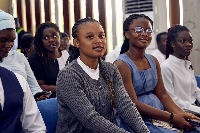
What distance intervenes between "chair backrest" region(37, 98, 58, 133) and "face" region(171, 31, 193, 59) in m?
1.36

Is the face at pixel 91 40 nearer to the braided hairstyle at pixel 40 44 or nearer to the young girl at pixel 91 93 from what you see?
the young girl at pixel 91 93

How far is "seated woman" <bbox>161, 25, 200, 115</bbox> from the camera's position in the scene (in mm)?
2602

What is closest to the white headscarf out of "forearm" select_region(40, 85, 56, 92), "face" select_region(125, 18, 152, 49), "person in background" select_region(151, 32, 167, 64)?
"face" select_region(125, 18, 152, 49)

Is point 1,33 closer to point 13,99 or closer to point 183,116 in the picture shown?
point 13,99

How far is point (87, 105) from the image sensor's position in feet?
5.56

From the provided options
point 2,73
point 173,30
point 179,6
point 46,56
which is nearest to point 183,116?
point 173,30

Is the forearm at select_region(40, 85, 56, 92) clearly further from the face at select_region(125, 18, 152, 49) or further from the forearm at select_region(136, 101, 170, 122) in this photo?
the forearm at select_region(136, 101, 170, 122)

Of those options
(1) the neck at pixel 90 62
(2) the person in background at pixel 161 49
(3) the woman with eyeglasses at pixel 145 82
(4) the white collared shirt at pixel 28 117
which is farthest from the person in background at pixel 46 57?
(2) the person in background at pixel 161 49

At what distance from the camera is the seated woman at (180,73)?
2.60 m

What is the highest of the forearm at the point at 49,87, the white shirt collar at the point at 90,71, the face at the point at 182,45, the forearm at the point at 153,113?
the face at the point at 182,45

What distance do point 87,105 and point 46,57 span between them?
5.67 feet

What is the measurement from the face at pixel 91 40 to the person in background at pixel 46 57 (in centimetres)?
136

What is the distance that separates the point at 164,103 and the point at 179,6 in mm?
3617

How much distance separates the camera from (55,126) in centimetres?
193
